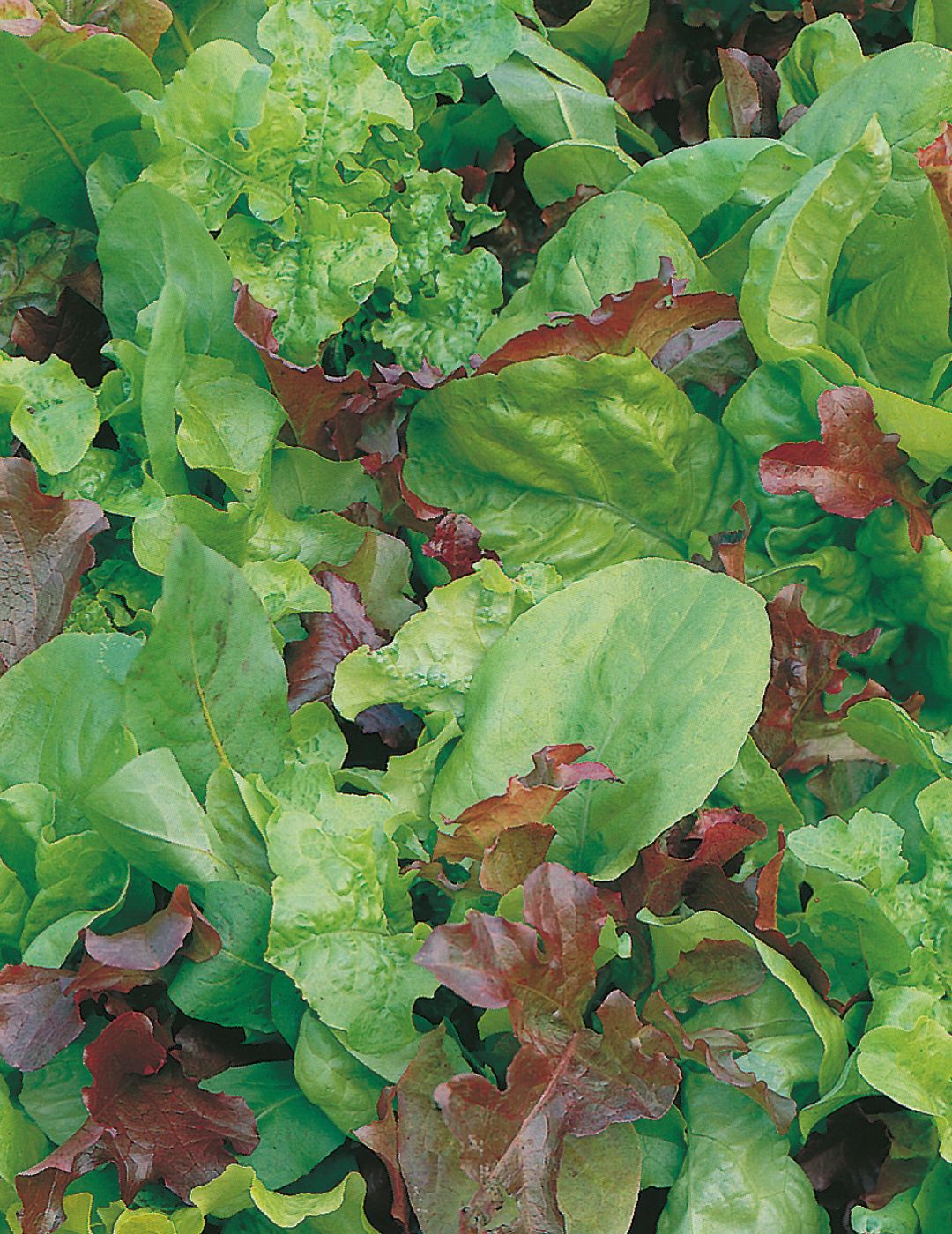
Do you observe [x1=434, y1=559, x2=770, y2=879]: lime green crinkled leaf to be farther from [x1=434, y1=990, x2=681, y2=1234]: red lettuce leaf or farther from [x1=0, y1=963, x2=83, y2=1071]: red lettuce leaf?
[x1=0, y1=963, x2=83, y2=1071]: red lettuce leaf

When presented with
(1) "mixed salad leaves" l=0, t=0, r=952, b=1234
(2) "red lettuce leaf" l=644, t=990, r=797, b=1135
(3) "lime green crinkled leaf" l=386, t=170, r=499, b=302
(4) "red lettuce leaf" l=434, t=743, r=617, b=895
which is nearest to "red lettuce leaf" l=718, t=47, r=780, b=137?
(1) "mixed salad leaves" l=0, t=0, r=952, b=1234

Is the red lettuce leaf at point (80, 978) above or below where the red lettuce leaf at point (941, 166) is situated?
below

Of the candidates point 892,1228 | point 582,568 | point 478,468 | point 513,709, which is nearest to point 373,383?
point 478,468

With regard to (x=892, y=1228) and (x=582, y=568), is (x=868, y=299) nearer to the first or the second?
(x=582, y=568)

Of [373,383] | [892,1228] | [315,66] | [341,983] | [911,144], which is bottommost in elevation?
[892,1228]

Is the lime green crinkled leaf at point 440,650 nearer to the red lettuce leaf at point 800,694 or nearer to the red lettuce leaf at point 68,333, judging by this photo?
the red lettuce leaf at point 800,694

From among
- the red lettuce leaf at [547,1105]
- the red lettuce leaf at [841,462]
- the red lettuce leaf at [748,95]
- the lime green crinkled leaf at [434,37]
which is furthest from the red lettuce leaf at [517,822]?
the red lettuce leaf at [748,95]
